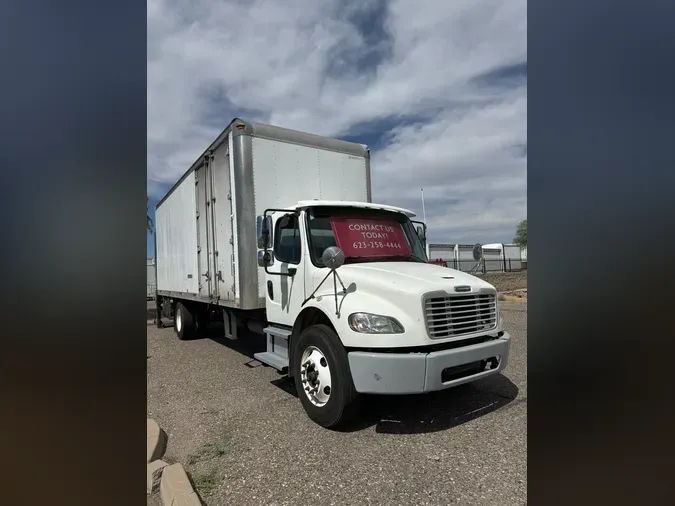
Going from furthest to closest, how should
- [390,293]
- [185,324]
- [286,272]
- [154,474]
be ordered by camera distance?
[185,324] < [286,272] < [390,293] < [154,474]

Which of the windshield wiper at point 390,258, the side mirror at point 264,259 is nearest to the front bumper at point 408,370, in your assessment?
the windshield wiper at point 390,258

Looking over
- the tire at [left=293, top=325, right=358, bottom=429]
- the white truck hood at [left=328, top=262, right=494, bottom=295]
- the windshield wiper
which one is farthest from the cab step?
the windshield wiper

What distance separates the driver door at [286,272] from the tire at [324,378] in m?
0.69

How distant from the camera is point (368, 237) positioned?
16.4 ft

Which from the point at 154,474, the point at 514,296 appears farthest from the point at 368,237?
the point at 514,296

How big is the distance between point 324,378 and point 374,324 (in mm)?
822

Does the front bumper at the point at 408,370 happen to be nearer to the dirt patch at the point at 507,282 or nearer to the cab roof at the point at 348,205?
the cab roof at the point at 348,205

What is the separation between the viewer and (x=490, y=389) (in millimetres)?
4801

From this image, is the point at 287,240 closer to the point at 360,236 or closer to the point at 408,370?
the point at 360,236

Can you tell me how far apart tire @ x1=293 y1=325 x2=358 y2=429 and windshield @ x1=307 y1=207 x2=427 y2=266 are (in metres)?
0.96

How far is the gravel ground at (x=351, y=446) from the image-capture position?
2.79 meters

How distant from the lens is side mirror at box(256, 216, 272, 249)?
16.5ft
